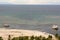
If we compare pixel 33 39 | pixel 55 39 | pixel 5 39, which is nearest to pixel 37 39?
pixel 33 39

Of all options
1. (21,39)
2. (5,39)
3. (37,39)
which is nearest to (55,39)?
(37,39)

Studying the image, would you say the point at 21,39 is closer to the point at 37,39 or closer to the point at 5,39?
the point at 37,39

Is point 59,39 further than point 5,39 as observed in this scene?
No

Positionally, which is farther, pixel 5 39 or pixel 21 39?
pixel 5 39

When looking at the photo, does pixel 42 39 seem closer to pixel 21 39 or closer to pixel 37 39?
pixel 37 39

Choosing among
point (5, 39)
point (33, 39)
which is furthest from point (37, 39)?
point (5, 39)

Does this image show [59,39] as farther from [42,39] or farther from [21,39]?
[21,39]
